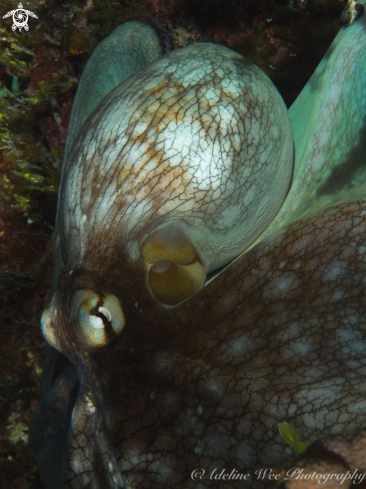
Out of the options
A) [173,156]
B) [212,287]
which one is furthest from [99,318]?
[173,156]

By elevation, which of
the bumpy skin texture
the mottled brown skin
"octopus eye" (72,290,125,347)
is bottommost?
the mottled brown skin

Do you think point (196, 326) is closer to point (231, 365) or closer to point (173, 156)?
point (231, 365)

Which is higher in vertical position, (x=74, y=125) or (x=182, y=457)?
(x=74, y=125)

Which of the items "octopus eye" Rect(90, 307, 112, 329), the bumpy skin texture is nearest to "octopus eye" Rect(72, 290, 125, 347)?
"octopus eye" Rect(90, 307, 112, 329)

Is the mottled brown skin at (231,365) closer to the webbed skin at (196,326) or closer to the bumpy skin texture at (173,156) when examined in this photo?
the webbed skin at (196,326)

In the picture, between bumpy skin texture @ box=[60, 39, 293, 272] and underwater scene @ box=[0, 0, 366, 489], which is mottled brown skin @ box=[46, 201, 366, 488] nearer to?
underwater scene @ box=[0, 0, 366, 489]

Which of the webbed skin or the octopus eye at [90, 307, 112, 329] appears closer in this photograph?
the webbed skin

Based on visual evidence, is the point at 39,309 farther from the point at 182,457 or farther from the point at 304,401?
the point at 304,401

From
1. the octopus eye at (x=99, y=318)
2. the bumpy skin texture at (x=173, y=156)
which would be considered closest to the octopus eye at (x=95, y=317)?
the octopus eye at (x=99, y=318)

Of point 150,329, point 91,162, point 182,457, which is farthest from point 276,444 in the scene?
point 91,162
